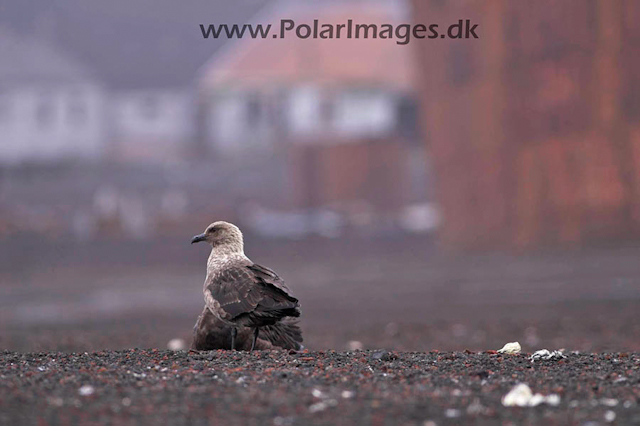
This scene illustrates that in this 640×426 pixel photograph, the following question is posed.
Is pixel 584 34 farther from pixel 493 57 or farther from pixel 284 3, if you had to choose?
pixel 284 3

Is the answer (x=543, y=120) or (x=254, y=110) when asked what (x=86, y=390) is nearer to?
(x=543, y=120)

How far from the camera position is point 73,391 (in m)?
6.28

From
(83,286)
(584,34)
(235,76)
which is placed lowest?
(83,286)

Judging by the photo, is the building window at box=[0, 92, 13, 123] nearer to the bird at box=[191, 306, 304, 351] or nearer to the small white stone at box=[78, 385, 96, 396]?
the bird at box=[191, 306, 304, 351]

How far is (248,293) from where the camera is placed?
27.2ft

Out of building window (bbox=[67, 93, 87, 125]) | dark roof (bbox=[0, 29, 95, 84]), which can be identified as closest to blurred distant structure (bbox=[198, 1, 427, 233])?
building window (bbox=[67, 93, 87, 125])

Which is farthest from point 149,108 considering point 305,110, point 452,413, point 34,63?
point 452,413

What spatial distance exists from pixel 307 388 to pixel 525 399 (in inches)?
54.5

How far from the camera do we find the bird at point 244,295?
829 centimetres

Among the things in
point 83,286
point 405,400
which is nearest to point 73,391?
point 405,400

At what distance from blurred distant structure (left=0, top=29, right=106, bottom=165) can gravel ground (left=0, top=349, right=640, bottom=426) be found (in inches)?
2434

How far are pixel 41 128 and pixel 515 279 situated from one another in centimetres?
5117

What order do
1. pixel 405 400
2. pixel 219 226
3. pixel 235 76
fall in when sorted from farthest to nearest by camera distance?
pixel 235 76
pixel 219 226
pixel 405 400

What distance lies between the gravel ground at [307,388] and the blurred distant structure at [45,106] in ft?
203
